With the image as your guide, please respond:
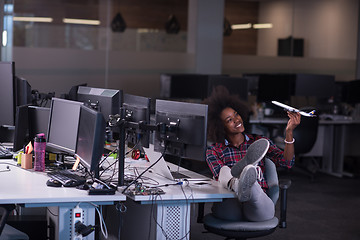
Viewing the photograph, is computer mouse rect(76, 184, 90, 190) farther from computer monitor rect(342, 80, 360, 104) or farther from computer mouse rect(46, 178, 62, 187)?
computer monitor rect(342, 80, 360, 104)

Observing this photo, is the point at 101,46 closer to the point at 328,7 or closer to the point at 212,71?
the point at 212,71

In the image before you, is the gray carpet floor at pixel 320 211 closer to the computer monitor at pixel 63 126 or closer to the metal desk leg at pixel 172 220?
the metal desk leg at pixel 172 220

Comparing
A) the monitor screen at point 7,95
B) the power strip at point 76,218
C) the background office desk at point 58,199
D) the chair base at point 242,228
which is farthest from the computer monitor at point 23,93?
the chair base at point 242,228

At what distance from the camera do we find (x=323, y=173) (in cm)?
784

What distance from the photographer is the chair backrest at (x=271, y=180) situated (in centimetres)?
356

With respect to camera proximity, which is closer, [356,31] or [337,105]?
[337,105]

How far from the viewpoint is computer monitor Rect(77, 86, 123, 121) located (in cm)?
396

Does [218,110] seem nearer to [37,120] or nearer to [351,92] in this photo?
[37,120]

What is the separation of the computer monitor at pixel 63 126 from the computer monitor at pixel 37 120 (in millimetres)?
97

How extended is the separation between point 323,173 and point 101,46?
3524 millimetres

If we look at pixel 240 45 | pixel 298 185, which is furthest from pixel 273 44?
pixel 298 185

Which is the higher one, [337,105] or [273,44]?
[273,44]

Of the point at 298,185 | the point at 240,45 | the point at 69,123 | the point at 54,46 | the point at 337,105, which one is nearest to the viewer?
the point at 69,123

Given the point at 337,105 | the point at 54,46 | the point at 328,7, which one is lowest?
the point at 337,105
